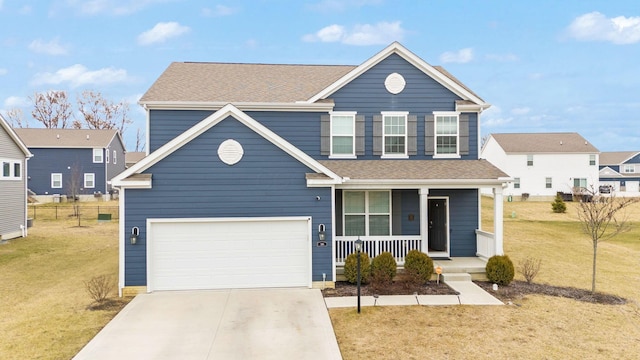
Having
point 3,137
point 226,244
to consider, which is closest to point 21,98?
point 3,137

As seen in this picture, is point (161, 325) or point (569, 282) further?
point (569, 282)

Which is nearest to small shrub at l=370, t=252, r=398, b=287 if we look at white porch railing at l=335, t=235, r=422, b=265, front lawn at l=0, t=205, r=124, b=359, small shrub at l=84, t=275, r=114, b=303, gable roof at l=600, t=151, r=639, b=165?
white porch railing at l=335, t=235, r=422, b=265

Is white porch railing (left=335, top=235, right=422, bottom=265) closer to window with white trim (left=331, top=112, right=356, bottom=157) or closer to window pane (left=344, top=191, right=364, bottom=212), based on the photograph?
window pane (left=344, top=191, right=364, bottom=212)

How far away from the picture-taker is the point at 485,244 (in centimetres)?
1276

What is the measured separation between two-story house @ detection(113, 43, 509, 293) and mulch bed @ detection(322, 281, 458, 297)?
0.55m

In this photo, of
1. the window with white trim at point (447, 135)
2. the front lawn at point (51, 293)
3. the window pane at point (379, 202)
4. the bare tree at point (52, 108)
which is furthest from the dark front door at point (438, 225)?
the bare tree at point (52, 108)

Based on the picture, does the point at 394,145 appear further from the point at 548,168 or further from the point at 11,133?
the point at 548,168

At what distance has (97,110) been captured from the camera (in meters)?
52.3

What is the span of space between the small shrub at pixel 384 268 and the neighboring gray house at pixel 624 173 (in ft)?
188

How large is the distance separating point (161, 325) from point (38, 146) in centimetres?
4030

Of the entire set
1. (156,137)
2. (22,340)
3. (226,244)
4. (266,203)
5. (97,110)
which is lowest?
(22,340)

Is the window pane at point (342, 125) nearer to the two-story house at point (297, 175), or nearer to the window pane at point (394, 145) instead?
the two-story house at point (297, 175)

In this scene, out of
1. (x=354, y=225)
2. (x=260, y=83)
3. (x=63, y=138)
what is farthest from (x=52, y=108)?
(x=354, y=225)

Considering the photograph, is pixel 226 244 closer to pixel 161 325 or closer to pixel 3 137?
pixel 161 325
